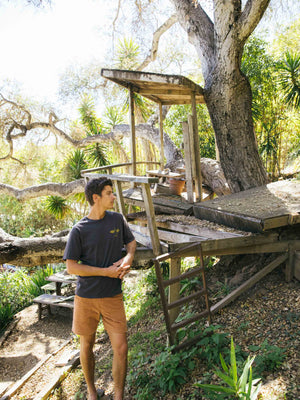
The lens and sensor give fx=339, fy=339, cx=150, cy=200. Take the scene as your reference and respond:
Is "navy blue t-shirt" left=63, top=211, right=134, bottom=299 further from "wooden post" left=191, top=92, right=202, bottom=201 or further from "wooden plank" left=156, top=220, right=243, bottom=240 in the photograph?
"wooden post" left=191, top=92, right=202, bottom=201

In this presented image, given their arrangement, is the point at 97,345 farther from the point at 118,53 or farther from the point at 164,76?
the point at 118,53

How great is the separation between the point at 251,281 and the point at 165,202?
6.66 feet

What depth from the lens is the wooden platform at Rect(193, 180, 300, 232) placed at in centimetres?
421

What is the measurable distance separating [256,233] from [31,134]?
53.8ft

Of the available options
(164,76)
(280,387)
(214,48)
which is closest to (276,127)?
(214,48)

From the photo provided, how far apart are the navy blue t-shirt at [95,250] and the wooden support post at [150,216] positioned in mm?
890

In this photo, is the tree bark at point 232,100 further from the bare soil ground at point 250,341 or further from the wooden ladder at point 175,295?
the wooden ladder at point 175,295

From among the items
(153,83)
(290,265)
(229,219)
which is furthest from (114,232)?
(153,83)

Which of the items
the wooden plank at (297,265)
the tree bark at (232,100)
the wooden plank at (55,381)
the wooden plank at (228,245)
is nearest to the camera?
the wooden plank at (228,245)

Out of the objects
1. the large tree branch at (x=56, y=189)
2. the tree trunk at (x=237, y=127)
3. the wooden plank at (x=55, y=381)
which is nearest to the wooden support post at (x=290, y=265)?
the tree trunk at (x=237, y=127)

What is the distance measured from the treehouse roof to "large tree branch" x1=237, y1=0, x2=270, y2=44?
4.52 ft

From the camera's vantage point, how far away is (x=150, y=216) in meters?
3.87

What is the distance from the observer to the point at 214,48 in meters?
7.31

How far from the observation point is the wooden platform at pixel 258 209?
166 inches
